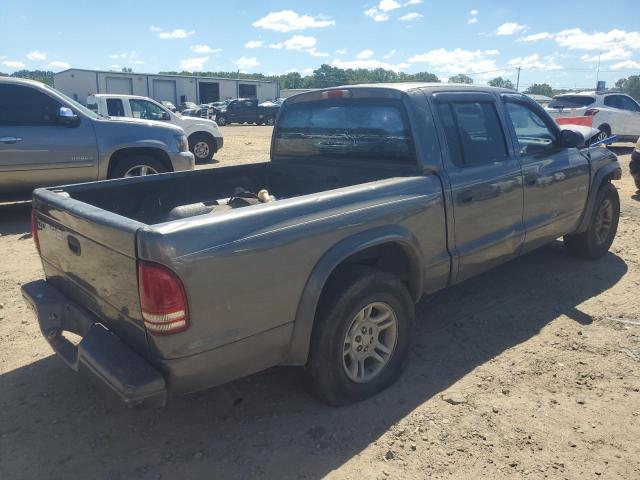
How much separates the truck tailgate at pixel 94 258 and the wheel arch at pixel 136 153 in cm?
A: 459

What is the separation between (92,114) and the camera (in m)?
7.66

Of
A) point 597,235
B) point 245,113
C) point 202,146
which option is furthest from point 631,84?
point 597,235

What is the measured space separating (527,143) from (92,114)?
6008mm

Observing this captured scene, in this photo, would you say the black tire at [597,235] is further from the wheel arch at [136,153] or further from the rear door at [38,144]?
the rear door at [38,144]

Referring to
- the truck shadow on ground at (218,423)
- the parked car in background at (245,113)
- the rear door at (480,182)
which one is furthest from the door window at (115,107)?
the parked car in background at (245,113)

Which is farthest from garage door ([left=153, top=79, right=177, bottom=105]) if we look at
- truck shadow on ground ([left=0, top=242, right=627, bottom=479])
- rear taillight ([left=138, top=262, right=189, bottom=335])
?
rear taillight ([left=138, top=262, right=189, bottom=335])

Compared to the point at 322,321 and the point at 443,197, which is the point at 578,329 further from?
the point at 322,321

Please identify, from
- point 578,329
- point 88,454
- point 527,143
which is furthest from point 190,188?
point 578,329

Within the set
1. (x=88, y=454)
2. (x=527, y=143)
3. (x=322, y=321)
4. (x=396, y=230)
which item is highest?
(x=527, y=143)

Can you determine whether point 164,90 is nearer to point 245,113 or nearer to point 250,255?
point 245,113

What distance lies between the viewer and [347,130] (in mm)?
4051

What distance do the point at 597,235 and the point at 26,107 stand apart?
23.6 ft

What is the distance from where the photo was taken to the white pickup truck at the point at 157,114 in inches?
492

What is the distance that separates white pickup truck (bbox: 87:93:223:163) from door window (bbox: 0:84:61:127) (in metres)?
5.22
